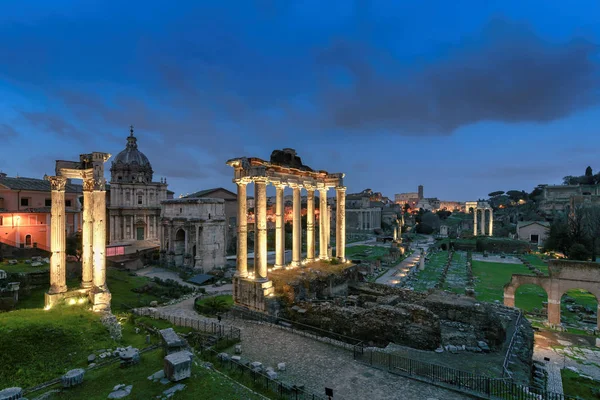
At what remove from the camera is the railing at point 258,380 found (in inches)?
356

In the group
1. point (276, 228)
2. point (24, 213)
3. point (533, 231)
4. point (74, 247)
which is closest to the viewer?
point (276, 228)

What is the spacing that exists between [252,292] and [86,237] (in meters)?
9.51

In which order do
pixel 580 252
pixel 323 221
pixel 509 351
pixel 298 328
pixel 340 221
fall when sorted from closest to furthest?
pixel 509 351 → pixel 298 328 → pixel 323 221 → pixel 340 221 → pixel 580 252

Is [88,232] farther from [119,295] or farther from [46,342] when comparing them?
[119,295]

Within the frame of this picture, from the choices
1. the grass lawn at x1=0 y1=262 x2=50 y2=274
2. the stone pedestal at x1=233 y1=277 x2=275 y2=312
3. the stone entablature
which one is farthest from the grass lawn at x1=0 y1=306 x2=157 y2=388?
the stone entablature

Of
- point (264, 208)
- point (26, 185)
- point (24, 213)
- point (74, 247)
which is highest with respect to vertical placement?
point (26, 185)

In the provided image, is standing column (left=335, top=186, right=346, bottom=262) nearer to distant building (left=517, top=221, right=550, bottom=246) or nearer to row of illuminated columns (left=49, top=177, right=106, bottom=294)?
row of illuminated columns (left=49, top=177, right=106, bottom=294)

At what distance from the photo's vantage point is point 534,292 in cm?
2981

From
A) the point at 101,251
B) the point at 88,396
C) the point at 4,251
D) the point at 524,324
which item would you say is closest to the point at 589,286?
the point at 524,324

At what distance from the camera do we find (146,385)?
8781mm

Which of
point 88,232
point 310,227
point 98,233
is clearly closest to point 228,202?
point 310,227

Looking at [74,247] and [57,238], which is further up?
[57,238]

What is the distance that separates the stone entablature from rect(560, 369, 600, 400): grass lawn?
31714mm

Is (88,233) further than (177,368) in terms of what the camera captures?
Yes
